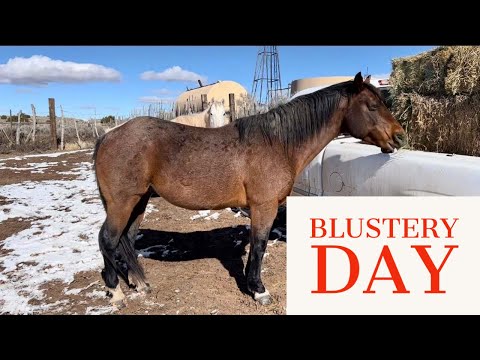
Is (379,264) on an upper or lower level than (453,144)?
lower

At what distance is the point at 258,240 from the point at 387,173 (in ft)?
4.57

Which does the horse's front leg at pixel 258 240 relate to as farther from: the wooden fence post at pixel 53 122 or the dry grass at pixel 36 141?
the wooden fence post at pixel 53 122

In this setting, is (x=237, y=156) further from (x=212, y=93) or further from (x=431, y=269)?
(x=212, y=93)

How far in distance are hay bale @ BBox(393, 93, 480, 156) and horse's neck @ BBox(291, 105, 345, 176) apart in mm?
1008

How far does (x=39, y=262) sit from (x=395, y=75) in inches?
200

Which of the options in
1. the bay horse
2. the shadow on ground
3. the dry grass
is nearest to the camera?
the bay horse

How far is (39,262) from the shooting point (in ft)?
13.5

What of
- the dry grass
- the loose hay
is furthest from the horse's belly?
the dry grass

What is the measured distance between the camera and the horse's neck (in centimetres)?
325

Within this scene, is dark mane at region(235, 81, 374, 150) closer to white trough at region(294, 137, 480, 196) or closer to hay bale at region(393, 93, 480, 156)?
white trough at region(294, 137, 480, 196)

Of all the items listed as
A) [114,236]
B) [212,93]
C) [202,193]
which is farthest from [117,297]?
[212,93]

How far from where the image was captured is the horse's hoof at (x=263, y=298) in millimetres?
3180

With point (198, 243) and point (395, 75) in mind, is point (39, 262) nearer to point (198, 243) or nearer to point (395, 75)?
point (198, 243)

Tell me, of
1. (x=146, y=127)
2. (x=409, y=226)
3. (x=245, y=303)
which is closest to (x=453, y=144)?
(x=409, y=226)
